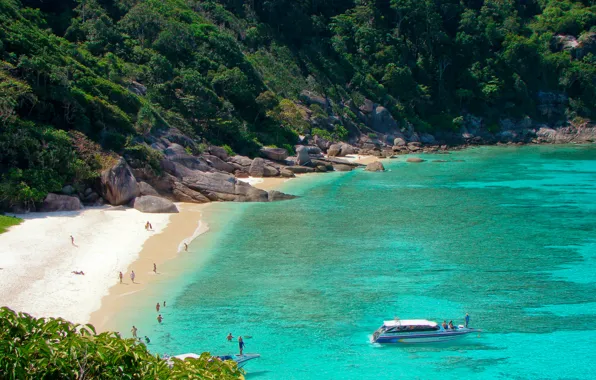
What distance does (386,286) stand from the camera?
2873 centimetres

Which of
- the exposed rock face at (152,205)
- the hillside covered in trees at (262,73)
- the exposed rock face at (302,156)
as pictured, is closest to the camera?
the exposed rock face at (152,205)

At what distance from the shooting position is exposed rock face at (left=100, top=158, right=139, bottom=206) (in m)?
43.4

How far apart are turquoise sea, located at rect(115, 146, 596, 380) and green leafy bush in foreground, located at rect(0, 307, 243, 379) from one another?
1015 centimetres

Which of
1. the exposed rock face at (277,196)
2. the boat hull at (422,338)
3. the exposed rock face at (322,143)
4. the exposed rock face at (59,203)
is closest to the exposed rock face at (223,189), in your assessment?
the exposed rock face at (277,196)

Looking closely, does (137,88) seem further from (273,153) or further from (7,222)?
(7,222)

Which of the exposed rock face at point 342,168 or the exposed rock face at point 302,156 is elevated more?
the exposed rock face at point 302,156

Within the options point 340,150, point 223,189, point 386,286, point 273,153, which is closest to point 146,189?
point 223,189

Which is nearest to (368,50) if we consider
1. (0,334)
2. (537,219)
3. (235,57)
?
(235,57)

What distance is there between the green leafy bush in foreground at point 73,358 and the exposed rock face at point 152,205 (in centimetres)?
3161

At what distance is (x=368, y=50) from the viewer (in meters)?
97.8

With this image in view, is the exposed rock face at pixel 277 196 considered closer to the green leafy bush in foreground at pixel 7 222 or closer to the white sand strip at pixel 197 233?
the white sand strip at pixel 197 233

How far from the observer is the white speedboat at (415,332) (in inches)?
904

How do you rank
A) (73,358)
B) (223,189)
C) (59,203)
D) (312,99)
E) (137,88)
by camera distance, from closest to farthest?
(73,358) < (59,203) < (223,189) < (137,88) < (312,99)

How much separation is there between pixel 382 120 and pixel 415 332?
A: 70.5 m
